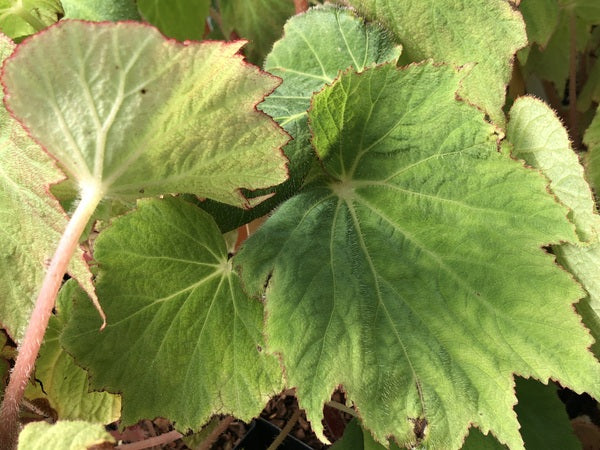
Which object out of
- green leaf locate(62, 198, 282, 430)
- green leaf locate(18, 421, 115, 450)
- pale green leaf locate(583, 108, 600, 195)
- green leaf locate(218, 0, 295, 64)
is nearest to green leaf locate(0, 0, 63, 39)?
green leaf locate(218, 0, 295, 64)

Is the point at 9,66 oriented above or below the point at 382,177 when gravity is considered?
above

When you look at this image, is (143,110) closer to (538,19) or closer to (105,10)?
(105,10)


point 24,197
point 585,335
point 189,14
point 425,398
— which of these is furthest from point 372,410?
point 189,14

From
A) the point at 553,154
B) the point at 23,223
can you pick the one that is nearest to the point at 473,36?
the point at 553,154

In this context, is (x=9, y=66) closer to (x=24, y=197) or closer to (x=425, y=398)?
(x=24, y=197)

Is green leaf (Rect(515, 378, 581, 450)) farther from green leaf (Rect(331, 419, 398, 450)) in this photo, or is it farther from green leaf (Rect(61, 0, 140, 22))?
green leaf (Rect(61, 0, 140, 22))

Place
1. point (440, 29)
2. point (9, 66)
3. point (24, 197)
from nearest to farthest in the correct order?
point (9, 66)
point (24, 197)
point (440, 29)
